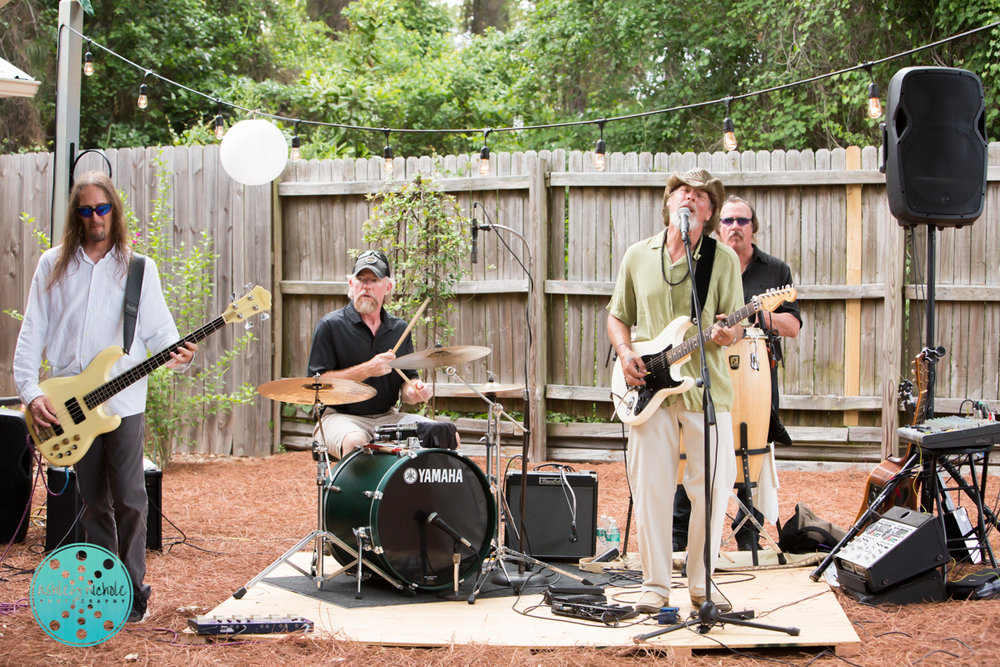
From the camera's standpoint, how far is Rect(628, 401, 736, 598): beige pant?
3.89m

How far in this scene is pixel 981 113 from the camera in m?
4.79

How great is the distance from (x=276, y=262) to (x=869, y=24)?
754 cm

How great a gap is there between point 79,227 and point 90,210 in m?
0.10

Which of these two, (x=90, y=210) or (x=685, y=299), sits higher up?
(x=90, y=210)

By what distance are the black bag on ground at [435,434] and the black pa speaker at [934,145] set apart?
250 cm

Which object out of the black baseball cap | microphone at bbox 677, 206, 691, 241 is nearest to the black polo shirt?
the black baseball cap

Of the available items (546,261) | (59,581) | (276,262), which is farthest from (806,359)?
(59,581)

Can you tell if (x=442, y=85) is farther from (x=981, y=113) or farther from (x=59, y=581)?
(x=59, y=581)

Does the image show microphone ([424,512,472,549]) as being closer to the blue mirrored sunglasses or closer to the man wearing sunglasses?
the man wearing sunglasses

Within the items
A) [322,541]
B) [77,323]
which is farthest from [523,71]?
[77,323]

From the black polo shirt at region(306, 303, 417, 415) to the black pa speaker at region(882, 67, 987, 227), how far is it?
8.94 feet

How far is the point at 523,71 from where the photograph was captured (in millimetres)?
14172

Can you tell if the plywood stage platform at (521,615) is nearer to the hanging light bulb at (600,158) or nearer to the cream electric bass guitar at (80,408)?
the cream electric bass guitar at (80,408)

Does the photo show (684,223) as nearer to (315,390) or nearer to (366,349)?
(315,390)
